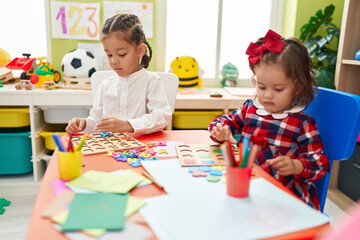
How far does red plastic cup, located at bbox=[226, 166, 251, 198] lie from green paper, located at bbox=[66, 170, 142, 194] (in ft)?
0.67

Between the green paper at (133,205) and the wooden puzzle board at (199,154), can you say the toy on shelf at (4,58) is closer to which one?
the wooden puzzle board at (199,154)

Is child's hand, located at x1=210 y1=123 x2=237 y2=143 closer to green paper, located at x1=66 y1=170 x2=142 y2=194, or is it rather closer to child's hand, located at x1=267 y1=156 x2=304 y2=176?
child's hand, located at x1=267 y1=156 x2=304 y2=176

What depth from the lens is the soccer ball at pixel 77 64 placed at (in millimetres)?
2100

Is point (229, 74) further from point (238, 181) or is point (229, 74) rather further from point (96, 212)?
point (96, 212)

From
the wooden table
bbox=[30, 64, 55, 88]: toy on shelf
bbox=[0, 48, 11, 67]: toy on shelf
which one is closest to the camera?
the wooden table

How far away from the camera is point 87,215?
0.54 m

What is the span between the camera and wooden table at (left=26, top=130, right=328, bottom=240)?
1.68 ft

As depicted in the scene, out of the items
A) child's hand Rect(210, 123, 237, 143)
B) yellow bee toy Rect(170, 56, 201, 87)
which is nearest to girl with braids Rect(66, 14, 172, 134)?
child's hand Rect(210, 123, 237, 143)

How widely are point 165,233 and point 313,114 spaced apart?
2.55 ft

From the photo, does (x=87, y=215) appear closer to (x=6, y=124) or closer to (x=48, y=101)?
(x=48, y=101)

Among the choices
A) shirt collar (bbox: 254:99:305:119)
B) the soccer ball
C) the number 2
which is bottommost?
shirt collar (bbox: 254:99:305:119)

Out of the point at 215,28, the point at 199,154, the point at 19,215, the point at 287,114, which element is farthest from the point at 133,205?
the point at 215,28

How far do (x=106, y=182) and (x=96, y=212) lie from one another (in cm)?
13

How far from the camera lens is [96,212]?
56cm
